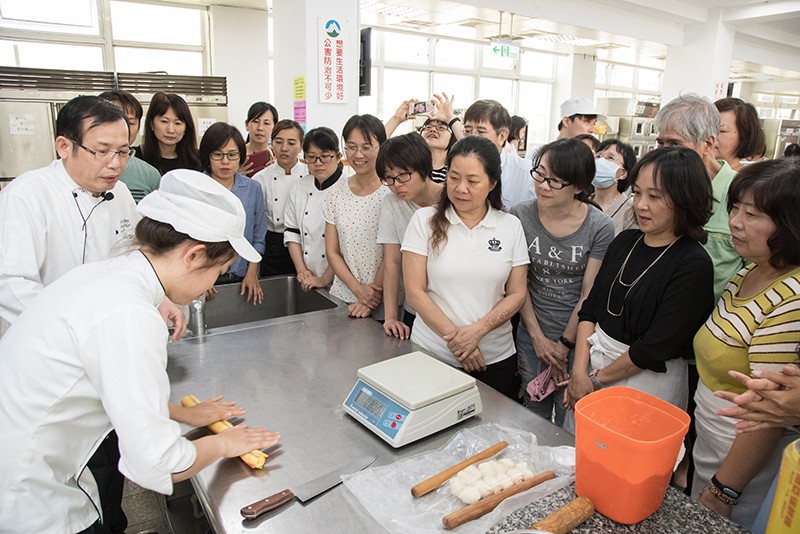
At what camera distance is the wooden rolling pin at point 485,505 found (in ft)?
3.13

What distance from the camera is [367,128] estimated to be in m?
2.22

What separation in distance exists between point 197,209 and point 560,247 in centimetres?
126

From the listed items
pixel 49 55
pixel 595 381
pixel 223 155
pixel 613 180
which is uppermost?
pixel 49 55

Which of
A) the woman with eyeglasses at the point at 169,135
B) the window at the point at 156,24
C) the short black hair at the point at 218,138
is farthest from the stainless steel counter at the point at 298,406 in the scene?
the window at the point at 156,24

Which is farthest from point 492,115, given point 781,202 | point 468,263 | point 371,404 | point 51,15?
point 51,15

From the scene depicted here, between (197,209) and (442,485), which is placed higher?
(197,209)

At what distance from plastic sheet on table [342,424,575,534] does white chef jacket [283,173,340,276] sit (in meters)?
1.41

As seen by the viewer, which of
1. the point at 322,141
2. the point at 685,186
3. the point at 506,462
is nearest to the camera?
the point at 506,462

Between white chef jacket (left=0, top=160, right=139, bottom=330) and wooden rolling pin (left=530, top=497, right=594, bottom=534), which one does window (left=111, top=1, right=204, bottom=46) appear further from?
wooden rolling pin (left=530, top=497, right=594, bottom=534)

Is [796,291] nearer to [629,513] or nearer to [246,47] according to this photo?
[629,513]

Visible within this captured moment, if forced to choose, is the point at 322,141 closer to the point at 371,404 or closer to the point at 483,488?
the point at 371,404

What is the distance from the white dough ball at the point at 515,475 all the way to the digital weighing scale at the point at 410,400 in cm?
24

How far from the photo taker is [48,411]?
100 centimetres

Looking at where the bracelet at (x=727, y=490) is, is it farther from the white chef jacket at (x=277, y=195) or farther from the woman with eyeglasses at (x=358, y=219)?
the white chef jacket at (x=277, y=195)
